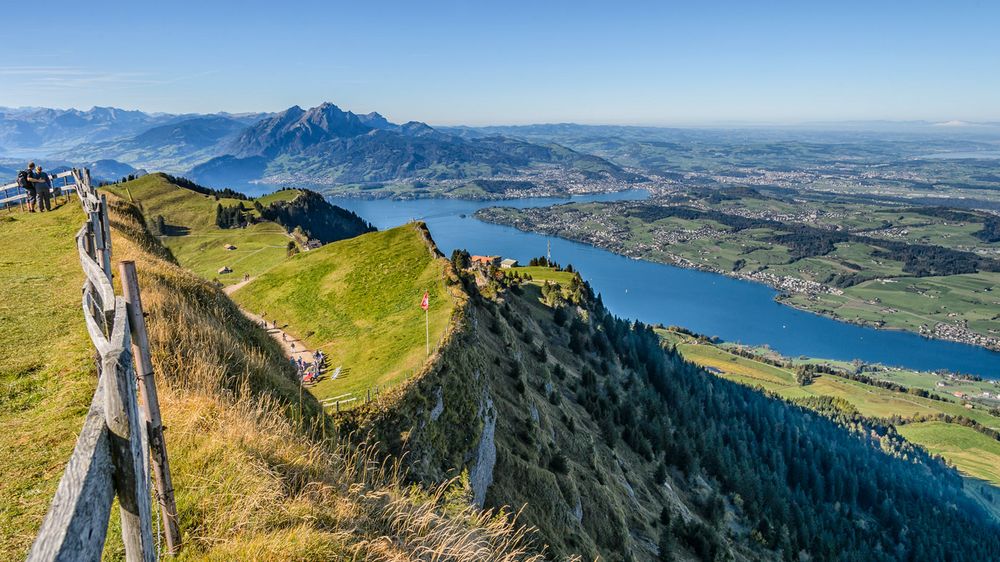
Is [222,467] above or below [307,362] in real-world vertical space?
above

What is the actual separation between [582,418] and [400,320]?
27246mm

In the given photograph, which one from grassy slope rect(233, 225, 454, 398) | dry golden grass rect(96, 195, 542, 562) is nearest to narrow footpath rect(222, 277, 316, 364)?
grassy slope rect(233, 225, 454, 398)

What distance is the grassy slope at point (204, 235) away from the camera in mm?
73844

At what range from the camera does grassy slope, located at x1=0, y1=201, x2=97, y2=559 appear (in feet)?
20.6

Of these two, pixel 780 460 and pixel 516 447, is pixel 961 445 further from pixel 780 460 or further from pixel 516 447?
pixel 516 447

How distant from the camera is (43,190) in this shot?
104 ft

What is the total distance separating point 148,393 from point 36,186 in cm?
3591

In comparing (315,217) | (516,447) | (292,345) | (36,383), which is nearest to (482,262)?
(292,345)

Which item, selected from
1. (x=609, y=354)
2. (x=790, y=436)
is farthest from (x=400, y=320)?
(x=790, y=436)

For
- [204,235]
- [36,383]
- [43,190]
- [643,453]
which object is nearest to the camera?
[36,383]

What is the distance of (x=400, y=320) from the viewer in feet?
108

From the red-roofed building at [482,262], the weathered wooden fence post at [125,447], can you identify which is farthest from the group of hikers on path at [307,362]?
the red-roofed building at [482,262]

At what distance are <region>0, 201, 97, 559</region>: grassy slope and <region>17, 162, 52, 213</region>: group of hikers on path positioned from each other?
45.8ft

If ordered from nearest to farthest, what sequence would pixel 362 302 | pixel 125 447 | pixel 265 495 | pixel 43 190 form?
pixel 125 447, pixel 265 495, pixel 43 190, pixel 362 302
